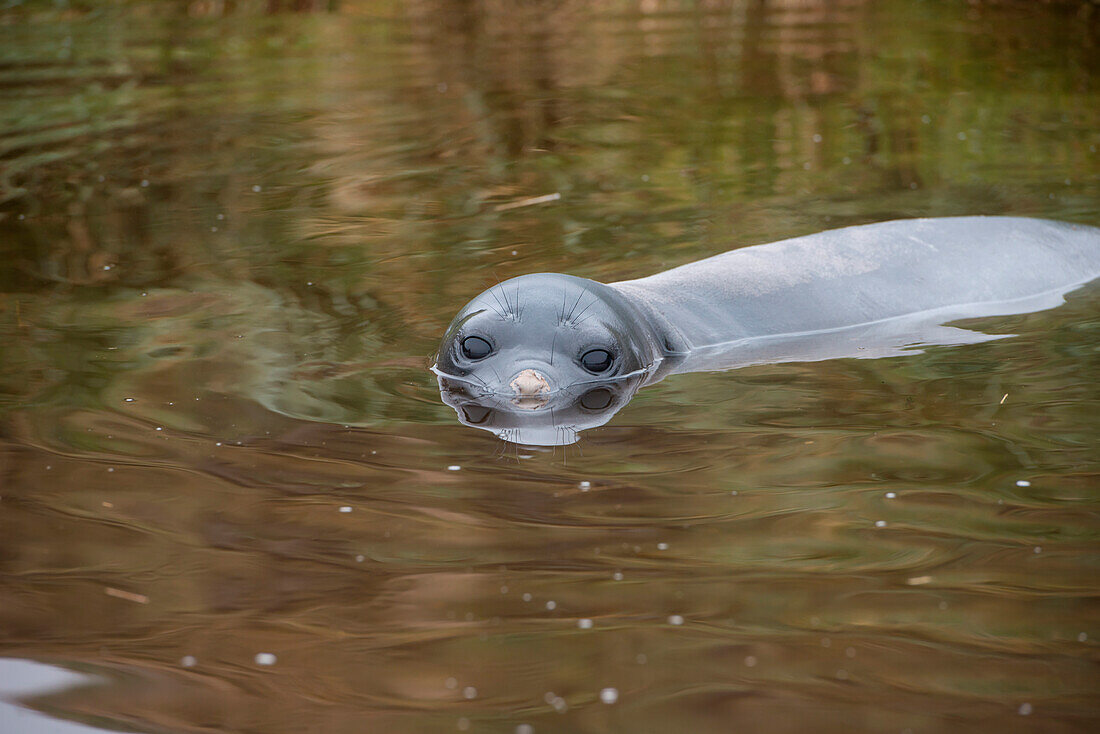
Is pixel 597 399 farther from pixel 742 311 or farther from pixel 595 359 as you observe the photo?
pixel 742 311

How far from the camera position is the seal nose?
16.8 ft

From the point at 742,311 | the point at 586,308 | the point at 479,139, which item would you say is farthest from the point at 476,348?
the point at 479,139

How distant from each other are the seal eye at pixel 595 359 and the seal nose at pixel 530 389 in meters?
0.25

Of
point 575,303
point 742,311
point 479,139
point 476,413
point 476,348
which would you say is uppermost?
point 575,303

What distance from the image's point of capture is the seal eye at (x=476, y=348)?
534 cm

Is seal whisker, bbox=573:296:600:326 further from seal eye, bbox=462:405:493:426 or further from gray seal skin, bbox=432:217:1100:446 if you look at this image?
seal eye, bbox=462:405:493:426

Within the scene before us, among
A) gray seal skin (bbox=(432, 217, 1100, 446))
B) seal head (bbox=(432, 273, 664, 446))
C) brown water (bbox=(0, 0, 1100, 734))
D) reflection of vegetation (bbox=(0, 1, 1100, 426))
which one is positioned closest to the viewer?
brown water (bbox=(0, 0, 1100, 734))

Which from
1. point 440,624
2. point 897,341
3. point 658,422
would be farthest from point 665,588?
point 897,341

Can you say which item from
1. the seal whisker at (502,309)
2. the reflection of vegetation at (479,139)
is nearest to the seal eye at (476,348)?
the seal whisker at (502,309)

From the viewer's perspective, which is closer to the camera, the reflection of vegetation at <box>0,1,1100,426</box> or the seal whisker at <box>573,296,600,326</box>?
the seal whisker at <box>573,296,600,326</box>

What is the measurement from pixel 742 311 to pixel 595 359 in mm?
1016

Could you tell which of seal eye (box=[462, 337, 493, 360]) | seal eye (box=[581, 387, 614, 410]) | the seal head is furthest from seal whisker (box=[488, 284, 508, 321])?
seal eye (box=[581, 387, 614, 410])

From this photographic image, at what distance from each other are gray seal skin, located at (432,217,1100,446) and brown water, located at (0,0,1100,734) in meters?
0.22

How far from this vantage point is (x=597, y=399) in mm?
5234
